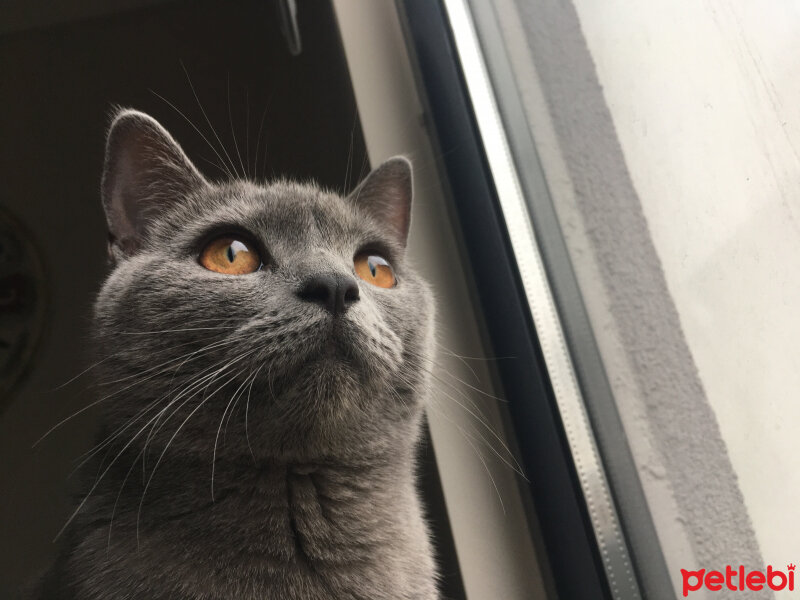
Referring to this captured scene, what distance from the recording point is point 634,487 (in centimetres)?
72

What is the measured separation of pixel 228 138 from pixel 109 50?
237mm

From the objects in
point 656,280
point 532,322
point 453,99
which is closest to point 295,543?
point 532,322

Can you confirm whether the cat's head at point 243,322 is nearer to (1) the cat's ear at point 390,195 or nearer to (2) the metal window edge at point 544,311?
(1) the cat's ear at point 390,195

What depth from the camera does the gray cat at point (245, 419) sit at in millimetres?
467

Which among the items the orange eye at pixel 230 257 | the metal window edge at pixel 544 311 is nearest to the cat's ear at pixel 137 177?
the orange eye at pixel 230 257

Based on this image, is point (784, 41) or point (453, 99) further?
point (453, 99)

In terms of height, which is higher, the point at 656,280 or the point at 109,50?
the point at 109,50

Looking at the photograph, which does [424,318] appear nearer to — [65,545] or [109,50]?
[65,545]

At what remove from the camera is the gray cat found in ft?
1.53

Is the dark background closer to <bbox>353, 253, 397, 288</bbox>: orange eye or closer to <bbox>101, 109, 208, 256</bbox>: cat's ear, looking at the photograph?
<bbox>101, 109, 208, 256</bbox>: cat's ear

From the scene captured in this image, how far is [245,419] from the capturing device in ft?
1.55

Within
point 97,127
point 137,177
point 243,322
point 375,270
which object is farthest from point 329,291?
point 97,127

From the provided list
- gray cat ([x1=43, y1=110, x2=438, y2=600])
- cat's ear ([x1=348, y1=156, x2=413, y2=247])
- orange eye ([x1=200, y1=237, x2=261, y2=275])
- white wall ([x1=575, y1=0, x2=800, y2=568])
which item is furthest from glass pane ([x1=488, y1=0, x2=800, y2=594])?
orange eye ([x1=200, y1=237, x2=261, y2=275])

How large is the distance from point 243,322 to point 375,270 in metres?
0.21
